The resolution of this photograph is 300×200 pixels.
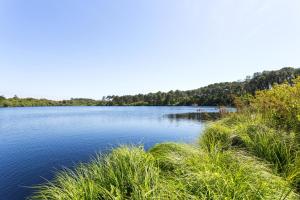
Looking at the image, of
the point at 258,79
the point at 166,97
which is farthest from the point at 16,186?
the point at 166,97

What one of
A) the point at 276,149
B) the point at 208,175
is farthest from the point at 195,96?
the point at 208,175

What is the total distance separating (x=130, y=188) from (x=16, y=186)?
716 cm

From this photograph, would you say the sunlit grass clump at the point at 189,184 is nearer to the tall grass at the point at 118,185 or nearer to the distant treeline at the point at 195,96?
the tall grass at the point at 118,185

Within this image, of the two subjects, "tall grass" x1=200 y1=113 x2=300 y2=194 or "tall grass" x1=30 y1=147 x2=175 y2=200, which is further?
"tall grass" x1=200 y1=113 x2=300 y2=194

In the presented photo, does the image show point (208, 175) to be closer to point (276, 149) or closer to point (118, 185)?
point (118, 185)

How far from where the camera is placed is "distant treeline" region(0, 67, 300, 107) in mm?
77312

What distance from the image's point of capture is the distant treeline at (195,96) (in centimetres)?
7731

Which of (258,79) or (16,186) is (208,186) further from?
(258,79)

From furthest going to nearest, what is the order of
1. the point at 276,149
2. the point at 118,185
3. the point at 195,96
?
the point at 195,96
the point at 276,149
the point at 118,185

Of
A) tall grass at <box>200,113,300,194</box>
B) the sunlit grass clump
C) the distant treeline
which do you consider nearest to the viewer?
the sunlit grass clump

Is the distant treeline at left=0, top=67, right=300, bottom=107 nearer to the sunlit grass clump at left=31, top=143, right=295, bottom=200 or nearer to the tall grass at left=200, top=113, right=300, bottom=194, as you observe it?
the tall grass at left=200, top=113, right=300, bottom=194

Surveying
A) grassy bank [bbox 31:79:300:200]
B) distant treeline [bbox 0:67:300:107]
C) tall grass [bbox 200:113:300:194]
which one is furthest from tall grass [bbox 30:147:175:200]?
distant treeline [bbox 0:67:300:107]

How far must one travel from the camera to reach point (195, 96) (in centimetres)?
9625

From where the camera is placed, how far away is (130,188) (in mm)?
3045
